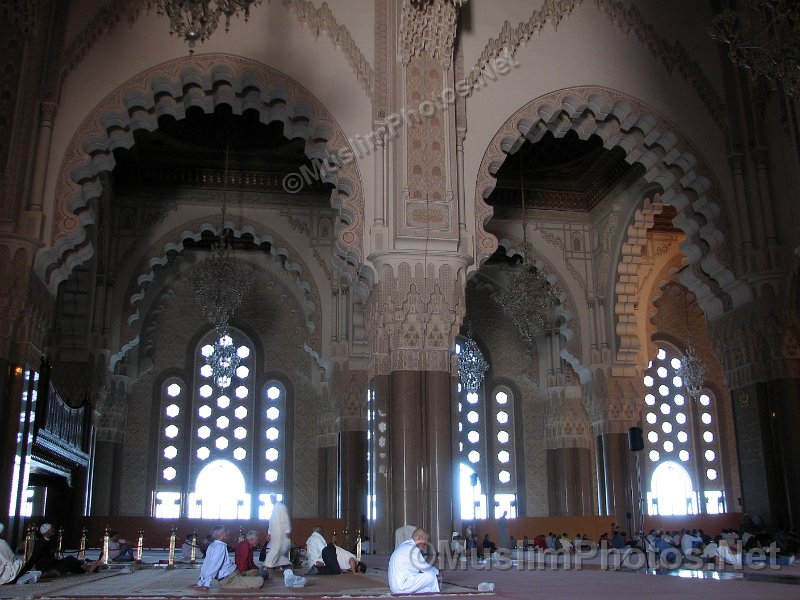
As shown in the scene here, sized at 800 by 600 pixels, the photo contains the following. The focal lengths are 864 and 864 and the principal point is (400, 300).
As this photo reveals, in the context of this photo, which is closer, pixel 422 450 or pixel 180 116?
pixel 422 450

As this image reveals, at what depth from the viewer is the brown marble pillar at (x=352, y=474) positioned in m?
13.8

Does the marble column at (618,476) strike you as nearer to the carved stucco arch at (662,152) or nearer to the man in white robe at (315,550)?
the carved stucco arch at (662,152)

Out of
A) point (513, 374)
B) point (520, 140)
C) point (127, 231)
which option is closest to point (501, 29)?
point (520, 140)

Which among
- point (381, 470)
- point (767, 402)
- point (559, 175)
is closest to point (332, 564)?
point (381, 470)

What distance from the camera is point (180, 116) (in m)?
10.2

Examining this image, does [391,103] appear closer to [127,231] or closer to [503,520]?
[127,231]

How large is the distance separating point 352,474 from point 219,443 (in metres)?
3.76

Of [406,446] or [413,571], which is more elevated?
[406,446]

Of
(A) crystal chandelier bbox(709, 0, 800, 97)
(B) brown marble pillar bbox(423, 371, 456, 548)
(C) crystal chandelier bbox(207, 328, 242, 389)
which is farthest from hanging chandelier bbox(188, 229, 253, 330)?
(A) crystal chandelier bbox(709, 0, 800, 97)

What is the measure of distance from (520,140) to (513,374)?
26.5 feet

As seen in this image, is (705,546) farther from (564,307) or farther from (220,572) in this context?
(220,572)

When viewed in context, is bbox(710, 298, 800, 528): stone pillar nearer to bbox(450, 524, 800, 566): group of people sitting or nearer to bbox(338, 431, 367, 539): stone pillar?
bbox(450, 524, 800, 566): group of people sitting

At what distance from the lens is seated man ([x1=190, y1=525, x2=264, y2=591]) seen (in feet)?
20.6

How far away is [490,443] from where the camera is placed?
17.3 m
